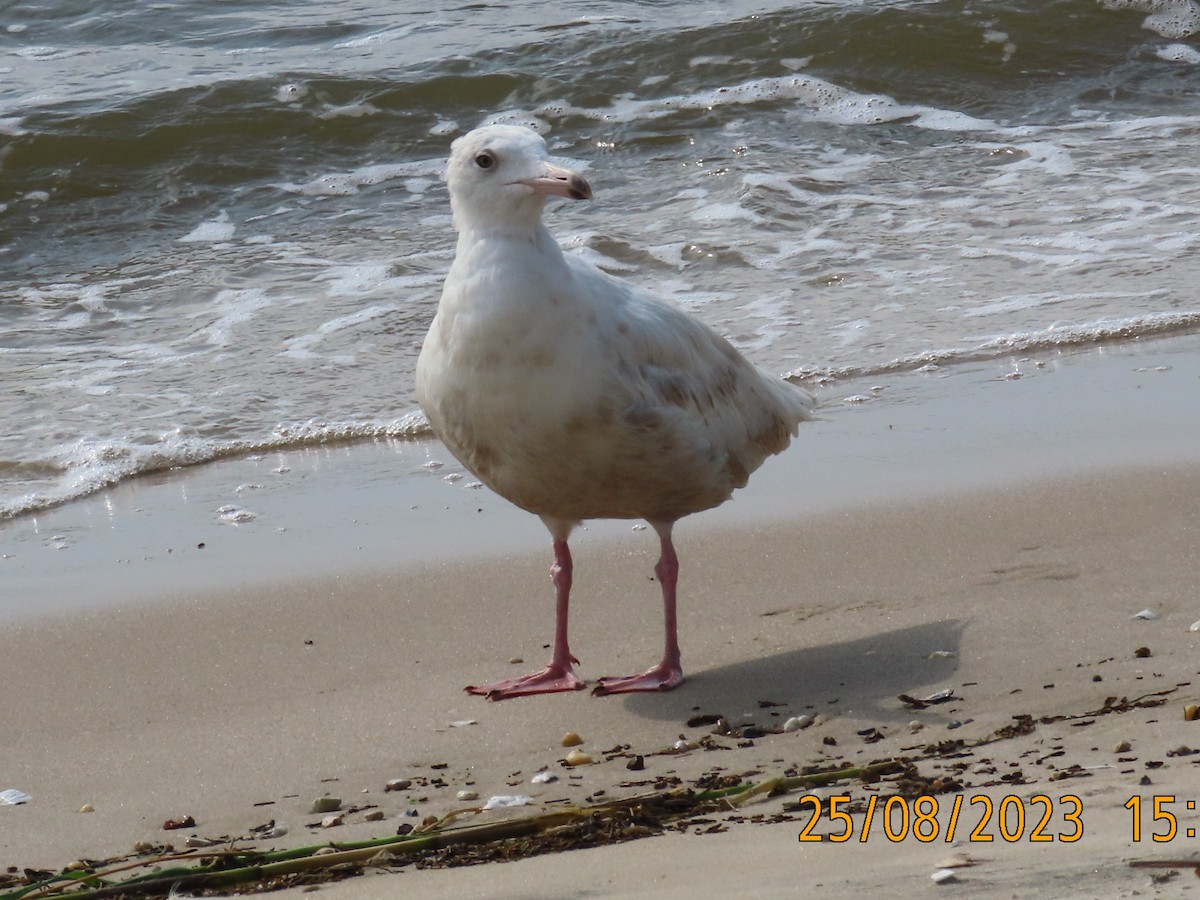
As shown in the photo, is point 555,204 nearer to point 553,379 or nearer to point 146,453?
point 146,453

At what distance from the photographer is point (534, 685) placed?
4836 mm

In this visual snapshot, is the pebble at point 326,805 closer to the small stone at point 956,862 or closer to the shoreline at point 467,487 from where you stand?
the small stone at point 956,862

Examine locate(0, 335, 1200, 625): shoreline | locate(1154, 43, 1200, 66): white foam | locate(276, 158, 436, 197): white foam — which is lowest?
locate(0, 335, 1200, 625): shoreline

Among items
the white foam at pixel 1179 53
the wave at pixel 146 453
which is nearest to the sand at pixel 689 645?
the wave at pixel 146 453

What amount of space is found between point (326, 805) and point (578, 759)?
2.26 ft

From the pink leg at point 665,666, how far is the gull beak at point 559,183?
3.98ft

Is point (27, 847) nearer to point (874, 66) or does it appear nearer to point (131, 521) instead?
point (131, 521)

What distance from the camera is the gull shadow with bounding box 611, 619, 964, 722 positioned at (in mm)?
4453

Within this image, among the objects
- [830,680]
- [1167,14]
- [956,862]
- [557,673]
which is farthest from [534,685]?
[1167,14]

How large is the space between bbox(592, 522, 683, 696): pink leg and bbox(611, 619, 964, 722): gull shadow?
0.10ft

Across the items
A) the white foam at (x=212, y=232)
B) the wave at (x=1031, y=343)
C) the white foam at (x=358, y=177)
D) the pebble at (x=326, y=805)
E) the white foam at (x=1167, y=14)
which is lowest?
the pebble at (x=326, y=805)

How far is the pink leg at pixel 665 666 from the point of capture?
15.7ft

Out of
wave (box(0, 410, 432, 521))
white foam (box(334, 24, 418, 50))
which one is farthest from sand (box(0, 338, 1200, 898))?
white foam (box(334, 24, 418, 50))

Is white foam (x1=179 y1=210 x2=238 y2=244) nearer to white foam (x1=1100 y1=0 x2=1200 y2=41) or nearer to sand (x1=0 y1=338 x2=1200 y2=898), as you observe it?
sand (x1=0 y1=338 x2=1200 y2=898)
